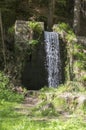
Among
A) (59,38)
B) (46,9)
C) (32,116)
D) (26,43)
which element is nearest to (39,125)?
(32,116)

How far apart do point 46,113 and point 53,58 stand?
771cm

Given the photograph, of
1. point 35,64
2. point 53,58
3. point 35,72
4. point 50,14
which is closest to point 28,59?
point 35,64

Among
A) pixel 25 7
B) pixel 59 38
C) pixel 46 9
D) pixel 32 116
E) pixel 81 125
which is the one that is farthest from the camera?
pixel 46 9

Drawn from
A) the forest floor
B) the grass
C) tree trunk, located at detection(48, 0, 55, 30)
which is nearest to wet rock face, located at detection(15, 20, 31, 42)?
the grass

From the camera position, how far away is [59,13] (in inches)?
1035

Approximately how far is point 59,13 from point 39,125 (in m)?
17.6

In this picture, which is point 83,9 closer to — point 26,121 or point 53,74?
point 53,74

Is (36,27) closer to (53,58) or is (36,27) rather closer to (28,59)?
(28,59)

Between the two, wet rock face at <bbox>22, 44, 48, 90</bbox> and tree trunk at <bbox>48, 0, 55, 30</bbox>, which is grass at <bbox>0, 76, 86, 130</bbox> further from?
tree trunk at <bbox>48, 0, 55, 30</bbox>

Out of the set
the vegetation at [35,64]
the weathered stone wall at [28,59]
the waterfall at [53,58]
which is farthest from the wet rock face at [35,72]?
the waterfall at [53,58]

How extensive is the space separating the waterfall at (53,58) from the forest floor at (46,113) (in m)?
3.38

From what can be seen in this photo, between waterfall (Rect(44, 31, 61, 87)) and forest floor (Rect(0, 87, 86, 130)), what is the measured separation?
3.38m

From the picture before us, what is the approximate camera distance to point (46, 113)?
11.2m

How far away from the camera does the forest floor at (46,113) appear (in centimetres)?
934
